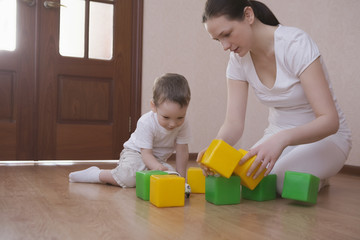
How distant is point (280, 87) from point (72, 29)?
1.89 m

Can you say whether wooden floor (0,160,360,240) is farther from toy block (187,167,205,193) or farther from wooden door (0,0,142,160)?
wooden door (0,0,142,160)

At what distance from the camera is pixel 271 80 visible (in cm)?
153

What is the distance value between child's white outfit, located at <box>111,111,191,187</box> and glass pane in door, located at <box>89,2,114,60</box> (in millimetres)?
1352

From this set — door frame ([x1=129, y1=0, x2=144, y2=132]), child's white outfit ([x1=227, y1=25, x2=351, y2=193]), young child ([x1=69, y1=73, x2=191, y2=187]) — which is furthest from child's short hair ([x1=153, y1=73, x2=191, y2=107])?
door frame ([x1=129, y1=0, x2=144, y2=132])

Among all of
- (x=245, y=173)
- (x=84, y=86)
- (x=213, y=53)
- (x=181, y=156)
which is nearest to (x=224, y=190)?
(x=245, y=173)

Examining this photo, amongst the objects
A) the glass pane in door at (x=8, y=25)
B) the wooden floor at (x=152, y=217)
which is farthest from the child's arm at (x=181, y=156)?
the glass pane in door at (x=8, y=25)

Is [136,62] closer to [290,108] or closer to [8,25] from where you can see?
[8,25]

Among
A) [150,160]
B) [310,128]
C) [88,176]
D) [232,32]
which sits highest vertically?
[232,32]

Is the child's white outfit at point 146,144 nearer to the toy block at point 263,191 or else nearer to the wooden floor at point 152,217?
the wooden floor at point 152,217

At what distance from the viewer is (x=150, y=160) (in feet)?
5.25

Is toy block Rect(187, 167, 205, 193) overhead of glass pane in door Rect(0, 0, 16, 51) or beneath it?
beneath

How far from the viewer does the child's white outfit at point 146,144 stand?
1.63 meters

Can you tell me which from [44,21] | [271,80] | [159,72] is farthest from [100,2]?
[271,80]

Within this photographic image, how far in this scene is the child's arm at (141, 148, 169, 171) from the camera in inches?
61.5
